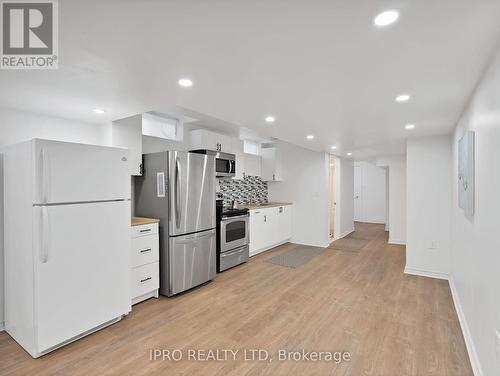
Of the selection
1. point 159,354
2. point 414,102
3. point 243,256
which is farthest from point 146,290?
point 414,102

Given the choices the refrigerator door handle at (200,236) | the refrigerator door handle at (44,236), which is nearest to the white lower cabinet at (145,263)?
the refrigerator door handle at (200,236)

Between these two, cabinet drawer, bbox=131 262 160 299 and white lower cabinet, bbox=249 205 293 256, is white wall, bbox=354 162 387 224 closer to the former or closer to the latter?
white lower cabinet, bbox=249 205 293 256

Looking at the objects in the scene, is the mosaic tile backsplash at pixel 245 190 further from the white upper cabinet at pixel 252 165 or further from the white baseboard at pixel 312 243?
the white baseboard at pixel 312 243

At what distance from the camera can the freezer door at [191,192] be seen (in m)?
3.25

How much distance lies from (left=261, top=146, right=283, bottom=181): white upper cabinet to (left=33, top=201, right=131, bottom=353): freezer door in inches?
152

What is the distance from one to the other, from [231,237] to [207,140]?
1.66m

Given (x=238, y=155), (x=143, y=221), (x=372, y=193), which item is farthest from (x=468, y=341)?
(x=372, y=193)

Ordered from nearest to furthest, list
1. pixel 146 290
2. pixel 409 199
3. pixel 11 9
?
pixel 11 9 → pixel 146 290 → pixel 409 199

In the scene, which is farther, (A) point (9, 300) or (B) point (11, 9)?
(A) point (9, 300)

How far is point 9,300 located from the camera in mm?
2447

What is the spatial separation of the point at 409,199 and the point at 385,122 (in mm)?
1631

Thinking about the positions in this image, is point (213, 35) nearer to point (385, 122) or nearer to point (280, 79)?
point (280, 79)

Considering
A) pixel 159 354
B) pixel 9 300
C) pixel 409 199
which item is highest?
pixel 409 199

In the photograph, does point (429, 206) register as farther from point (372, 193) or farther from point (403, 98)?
point (372, 193)
